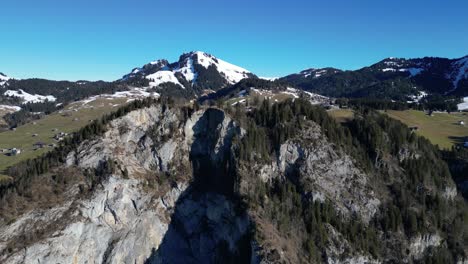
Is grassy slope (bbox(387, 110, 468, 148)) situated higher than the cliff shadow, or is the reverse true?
grassy slope (bbox(387, 110, 468, 148))

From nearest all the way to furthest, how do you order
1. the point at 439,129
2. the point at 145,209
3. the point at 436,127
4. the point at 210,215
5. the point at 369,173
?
the point at 145,209
the point at 210,215
the point at 369,173
the point at 439,129
the point at 436,127

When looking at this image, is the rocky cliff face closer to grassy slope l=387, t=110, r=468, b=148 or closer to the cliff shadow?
the cliff shadow

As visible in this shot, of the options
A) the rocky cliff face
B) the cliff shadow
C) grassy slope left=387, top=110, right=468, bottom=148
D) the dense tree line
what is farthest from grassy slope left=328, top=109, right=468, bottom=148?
the rocky cliff face

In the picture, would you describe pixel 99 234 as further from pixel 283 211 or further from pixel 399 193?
pixel 399 193

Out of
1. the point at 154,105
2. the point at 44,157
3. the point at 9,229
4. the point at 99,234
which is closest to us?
the point at 9,229

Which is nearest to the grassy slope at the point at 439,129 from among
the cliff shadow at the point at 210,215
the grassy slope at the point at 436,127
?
the grassy slope at the point at 436,127

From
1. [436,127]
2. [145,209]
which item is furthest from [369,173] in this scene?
[436,127]

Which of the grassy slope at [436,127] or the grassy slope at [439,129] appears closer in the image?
the grassy slope at [436,127]

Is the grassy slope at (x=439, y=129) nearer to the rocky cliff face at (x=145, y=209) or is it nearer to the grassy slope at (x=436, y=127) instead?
the grassy slope at (x=436, y=127)

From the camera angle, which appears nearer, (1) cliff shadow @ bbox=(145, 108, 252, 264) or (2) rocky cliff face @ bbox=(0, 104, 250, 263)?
(2) rocky cliff face @ bbox=(0, 104, 250, 263)

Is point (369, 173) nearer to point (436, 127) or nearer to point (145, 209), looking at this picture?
point (145, 209)

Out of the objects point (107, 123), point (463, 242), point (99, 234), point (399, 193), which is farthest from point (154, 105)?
point (463, 242)
